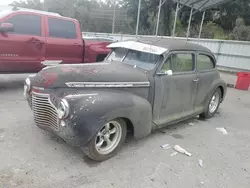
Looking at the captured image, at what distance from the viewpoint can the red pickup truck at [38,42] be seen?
5578 mm

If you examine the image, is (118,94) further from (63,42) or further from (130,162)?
(63,42)

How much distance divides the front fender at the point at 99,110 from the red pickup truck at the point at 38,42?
3.78 meters

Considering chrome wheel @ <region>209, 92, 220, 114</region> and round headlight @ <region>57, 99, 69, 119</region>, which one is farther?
chrome wheel @ <region>209, 92, 220, 114</region>

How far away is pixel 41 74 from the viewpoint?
3.20 metres

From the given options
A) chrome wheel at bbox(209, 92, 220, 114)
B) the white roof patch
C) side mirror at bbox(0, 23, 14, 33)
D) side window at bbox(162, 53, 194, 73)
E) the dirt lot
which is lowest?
the dirt lot

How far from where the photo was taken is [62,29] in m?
6.55

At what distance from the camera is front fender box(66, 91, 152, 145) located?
2674mm

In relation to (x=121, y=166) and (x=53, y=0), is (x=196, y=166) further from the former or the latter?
(x=53, y=0)

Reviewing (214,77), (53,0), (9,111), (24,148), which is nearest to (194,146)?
(214,77)

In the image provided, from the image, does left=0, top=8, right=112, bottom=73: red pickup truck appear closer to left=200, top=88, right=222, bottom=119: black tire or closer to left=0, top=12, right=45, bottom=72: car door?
left=0, top=12, right=45, bottom=72: car door

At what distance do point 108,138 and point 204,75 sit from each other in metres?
2.68

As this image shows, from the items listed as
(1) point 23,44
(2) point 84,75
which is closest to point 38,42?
(1) point 23,44

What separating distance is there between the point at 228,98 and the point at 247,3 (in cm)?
2339

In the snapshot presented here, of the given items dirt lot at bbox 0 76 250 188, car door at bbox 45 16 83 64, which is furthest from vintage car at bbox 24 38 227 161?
car door at bbox 45 16 83 64
